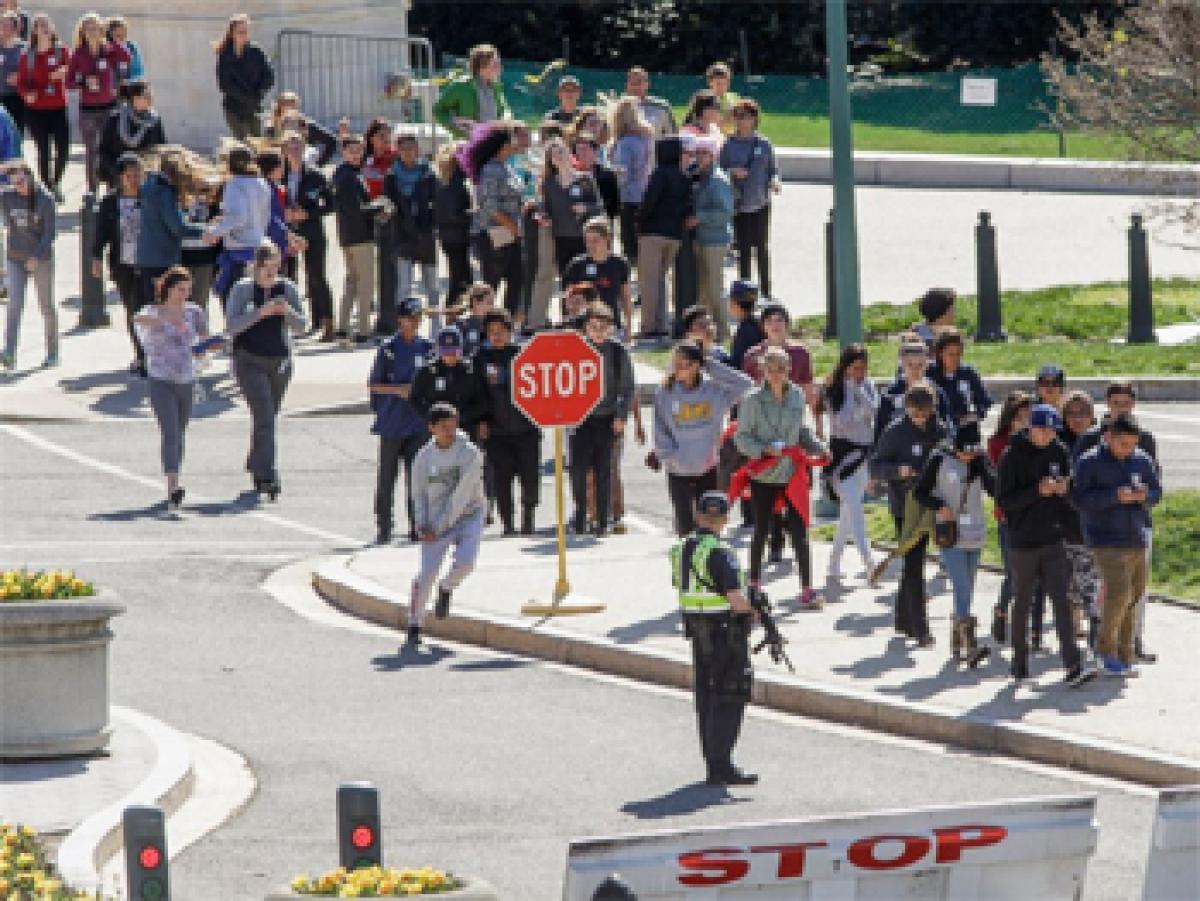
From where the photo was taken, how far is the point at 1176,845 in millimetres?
10328

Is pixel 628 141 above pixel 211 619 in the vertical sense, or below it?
above

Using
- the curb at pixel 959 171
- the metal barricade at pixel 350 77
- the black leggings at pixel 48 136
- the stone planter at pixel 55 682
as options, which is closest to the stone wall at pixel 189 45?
the metal barricade at pixel 350 77

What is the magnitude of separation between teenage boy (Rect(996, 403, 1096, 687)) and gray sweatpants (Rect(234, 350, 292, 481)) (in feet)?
24.2

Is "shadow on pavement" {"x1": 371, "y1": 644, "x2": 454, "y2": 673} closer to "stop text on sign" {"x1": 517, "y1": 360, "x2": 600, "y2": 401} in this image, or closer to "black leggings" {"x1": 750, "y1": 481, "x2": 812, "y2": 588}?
"stop text on sign" {"x1": 517, "y1": 360, "x2": 600, "y2": 401}

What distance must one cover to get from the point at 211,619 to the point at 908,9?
28484mm

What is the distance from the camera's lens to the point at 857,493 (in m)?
18.8

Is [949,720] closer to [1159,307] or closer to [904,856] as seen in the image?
[904,856]

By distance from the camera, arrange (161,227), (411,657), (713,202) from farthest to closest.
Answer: (713,202) < (161,227) < (411,657)

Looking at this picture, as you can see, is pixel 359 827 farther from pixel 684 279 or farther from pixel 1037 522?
pixel 684 279

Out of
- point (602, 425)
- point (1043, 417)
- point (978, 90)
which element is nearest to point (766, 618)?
point (1043, 417)

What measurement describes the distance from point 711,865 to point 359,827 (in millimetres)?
1330

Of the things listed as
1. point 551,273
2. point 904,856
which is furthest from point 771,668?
point 551,273

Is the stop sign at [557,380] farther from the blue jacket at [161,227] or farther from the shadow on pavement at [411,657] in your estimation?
the blue jacket at [161,227]

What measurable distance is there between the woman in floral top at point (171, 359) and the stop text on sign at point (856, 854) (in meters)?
12.3
